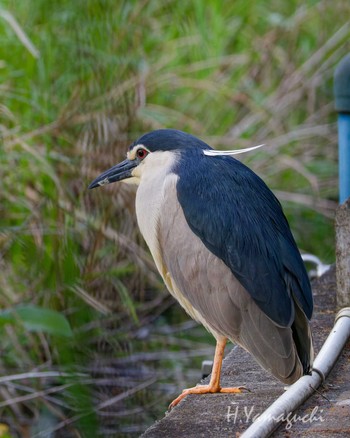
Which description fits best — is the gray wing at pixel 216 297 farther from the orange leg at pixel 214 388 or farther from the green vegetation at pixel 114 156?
the green vegetation at pixel 114 156

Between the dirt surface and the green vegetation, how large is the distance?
597 millimetres

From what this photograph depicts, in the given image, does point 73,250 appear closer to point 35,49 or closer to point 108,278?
point 108,278

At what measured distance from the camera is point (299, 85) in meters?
5.55

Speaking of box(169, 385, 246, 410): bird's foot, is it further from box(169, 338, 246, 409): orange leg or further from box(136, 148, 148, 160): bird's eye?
box(136, 148, 148, 160): bird's eye

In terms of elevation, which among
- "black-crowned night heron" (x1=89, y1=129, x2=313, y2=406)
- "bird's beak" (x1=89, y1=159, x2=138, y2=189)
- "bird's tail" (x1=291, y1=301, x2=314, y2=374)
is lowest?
"bird's tail" (x1=291, y1=301, x2=314, y2=374)

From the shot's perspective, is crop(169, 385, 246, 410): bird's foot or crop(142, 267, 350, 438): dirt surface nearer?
crop(142, 267, 350, 438): dirt surface

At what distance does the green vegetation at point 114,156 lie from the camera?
164 inches

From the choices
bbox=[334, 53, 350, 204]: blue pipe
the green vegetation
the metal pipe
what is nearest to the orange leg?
the metal pipe

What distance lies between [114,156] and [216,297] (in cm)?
188

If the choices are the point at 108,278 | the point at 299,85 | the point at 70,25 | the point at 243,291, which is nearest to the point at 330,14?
the point at 299,85

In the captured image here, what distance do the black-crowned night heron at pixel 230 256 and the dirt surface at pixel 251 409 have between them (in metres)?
0.10

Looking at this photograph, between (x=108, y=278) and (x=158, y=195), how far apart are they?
4.99 ft

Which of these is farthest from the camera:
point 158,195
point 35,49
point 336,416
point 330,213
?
point 330,213

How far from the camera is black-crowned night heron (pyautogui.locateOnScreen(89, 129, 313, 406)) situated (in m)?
2.89
